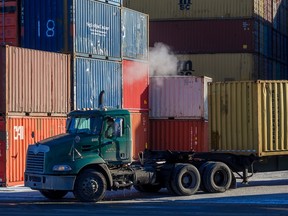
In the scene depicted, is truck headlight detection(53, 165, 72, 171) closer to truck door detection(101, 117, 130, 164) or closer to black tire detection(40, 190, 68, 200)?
truck door detection(101, 117, 130, 164)

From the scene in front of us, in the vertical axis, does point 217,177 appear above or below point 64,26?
below

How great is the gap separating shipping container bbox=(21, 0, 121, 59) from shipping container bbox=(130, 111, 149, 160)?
321 centimetres

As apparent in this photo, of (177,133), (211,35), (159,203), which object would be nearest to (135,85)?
(177,133)

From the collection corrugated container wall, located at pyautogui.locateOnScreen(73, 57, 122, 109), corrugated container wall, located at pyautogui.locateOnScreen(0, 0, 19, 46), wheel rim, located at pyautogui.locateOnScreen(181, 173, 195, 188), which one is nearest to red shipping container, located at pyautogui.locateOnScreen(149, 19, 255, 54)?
corrugated container wall, located at pyautogui.locateOnScreen(73, 57, 122, 109)

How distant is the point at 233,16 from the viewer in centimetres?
3912

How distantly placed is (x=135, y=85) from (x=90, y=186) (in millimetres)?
11435

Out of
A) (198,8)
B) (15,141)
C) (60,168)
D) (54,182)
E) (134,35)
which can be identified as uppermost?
(198,8)

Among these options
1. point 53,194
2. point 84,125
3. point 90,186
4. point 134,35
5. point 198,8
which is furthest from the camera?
point 198,8

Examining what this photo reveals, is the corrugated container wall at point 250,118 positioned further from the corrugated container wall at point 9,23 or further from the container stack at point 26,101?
the corrugated container wall at point 9,23

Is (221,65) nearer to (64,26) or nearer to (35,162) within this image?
(64,26)

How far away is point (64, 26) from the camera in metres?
25.8

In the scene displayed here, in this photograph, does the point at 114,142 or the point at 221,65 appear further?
the point at 221,65

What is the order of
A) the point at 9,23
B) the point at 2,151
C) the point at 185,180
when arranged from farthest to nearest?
the point at 9,23, the point at 2,151, the point at 185,180

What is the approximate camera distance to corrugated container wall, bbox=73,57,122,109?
25906 mm
